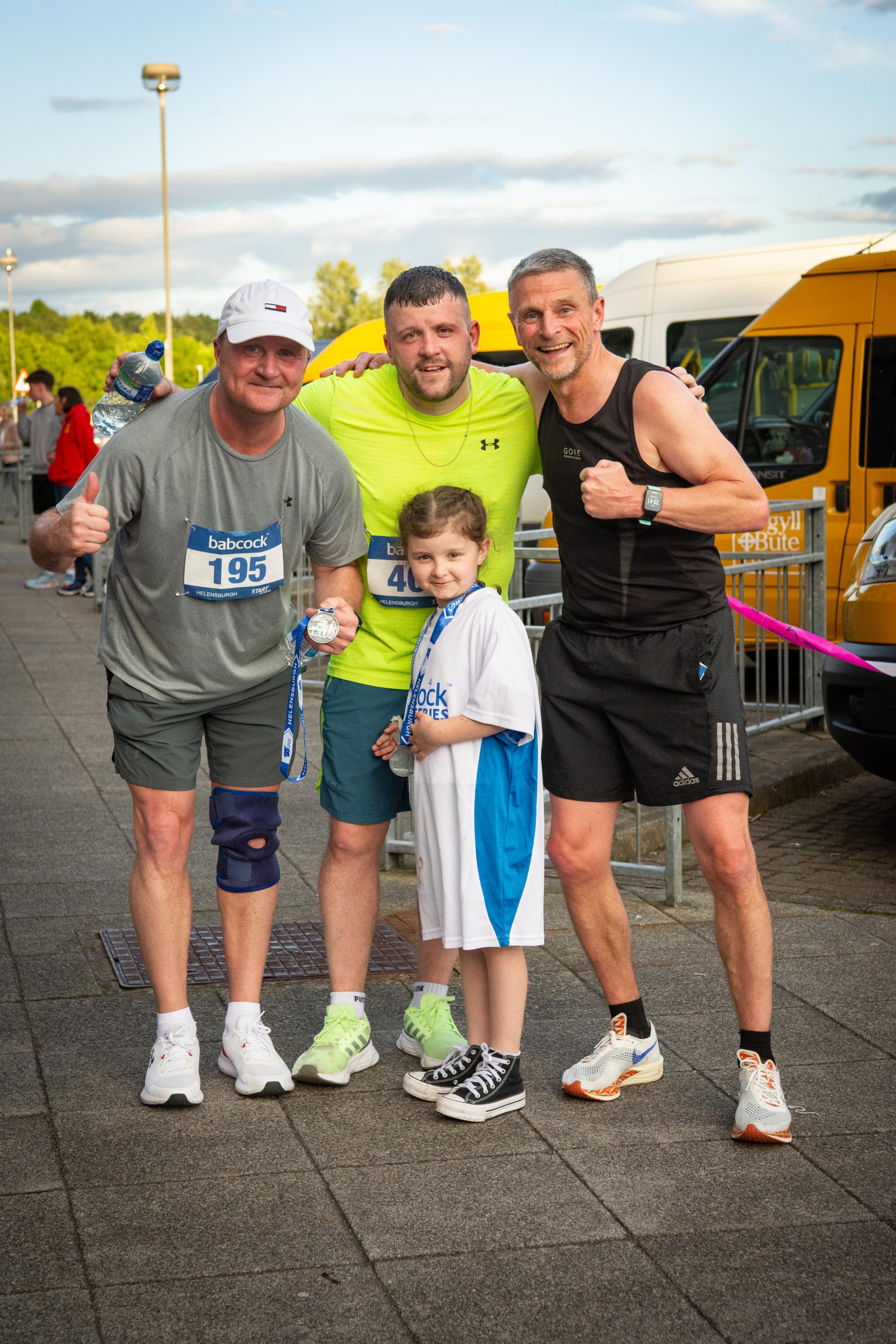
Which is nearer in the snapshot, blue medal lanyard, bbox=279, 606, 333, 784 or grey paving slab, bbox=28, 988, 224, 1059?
blue medal lanyard, bbox=279, 606, 333, 784

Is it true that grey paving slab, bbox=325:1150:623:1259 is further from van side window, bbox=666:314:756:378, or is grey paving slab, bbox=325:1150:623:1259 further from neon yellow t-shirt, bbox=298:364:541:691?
van side window, bbox=666:314:756:378

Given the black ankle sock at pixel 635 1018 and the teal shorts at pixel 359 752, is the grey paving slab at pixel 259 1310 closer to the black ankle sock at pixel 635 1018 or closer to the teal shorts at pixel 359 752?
the black ankle sock at pixel 635 1018

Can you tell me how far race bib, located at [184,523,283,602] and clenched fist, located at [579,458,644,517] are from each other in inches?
31.3

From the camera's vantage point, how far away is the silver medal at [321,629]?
359 centimetres

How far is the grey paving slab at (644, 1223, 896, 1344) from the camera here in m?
2.61

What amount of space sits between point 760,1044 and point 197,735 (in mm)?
1585

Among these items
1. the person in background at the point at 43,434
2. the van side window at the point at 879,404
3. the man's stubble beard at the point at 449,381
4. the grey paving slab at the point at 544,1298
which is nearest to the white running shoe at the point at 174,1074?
the grey paving slab at the point at 544,1298

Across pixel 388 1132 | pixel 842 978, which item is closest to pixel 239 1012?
pixel 388 1132

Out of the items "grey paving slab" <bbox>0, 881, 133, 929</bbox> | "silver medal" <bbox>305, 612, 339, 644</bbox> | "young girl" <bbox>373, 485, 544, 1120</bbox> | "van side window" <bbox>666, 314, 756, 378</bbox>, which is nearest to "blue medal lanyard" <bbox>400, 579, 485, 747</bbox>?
"young girl" <bbox>373, 485, 544, 1120</bbox>

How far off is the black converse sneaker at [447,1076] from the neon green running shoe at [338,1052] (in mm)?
179

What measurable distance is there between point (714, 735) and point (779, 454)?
6.59 meters

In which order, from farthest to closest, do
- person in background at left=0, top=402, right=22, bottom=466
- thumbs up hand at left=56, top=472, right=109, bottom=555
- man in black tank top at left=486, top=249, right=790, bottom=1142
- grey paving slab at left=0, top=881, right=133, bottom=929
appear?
person in background at left=0, top=402, right=22, bottom=466 < grey paving slab at left=0, top=881, right=133, bottom=929 < man in black tank top at left=486, top=249, right=790, bottom=1142 < thumbs up hand at left=56, top=472, right=109, bottom=555

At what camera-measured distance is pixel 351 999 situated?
387cm

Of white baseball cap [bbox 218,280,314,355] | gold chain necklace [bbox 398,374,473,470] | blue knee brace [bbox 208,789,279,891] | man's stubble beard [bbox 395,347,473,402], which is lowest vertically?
blue knee brace [bbox 208,789,279,891]
